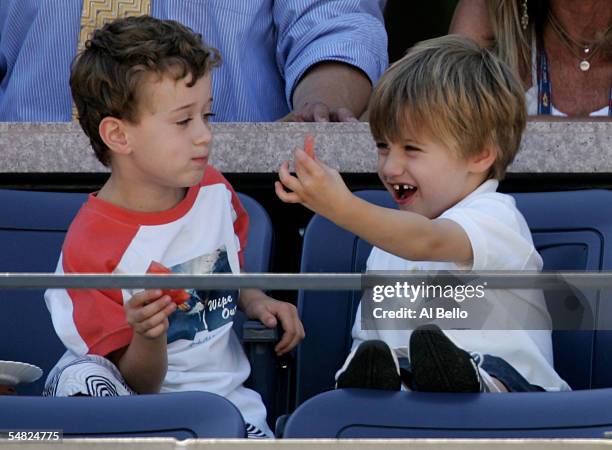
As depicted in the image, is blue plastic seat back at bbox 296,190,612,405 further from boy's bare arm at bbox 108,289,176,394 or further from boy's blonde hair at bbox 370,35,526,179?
boy's bare arm at bbox 108,289,176,394

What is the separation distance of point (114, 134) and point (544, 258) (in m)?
0.83

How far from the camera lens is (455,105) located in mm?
2576

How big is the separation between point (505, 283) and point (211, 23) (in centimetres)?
169

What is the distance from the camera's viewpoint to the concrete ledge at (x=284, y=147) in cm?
290

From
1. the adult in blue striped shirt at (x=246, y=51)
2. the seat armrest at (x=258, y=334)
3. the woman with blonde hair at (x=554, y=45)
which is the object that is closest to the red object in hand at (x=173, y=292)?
the seat armrest at (x=258, y=334)

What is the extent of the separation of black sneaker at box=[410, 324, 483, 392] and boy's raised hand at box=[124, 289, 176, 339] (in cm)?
41

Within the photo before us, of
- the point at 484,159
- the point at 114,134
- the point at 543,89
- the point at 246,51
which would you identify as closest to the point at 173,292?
the point at 114,134

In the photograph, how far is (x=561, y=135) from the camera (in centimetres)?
291

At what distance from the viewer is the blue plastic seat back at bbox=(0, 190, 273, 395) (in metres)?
2.80

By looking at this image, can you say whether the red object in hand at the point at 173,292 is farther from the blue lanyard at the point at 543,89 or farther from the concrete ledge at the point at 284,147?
the blue lanyard at the point at 543,89

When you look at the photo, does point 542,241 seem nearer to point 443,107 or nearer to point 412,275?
point 443,107

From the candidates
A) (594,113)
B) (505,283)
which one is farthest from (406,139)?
(594,113)

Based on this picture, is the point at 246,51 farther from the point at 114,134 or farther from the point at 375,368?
the point at 375,368

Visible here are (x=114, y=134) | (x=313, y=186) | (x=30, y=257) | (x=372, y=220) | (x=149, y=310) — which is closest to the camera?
(x=313, y=186)
